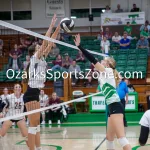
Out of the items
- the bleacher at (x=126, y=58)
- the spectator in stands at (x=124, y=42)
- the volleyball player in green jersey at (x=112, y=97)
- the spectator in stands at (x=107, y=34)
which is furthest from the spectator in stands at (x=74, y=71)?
the volleyball player in green jersey at (x=112, y=97)

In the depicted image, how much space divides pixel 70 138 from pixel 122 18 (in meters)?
12.0

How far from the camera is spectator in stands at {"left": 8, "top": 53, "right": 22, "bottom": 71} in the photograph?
1462cm

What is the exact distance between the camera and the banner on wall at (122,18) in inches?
839

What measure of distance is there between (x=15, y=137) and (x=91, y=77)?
535 centimetres

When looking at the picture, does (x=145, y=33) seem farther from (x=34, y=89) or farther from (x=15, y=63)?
(x=34, y=89)

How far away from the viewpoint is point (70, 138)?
10.7 meters

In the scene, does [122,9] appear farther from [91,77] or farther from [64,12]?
[91,77]

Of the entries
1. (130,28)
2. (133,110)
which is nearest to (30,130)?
(133,110)

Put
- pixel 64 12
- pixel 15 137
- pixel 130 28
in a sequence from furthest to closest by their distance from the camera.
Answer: pixel 64 12 < pixel 130 28 < pixel 15 137

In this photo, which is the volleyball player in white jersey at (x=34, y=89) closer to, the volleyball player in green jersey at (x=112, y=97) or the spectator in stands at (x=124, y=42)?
the volleyball player in green jersey at (x=112, y=97)

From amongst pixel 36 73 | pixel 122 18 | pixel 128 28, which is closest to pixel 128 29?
pixel 128 28

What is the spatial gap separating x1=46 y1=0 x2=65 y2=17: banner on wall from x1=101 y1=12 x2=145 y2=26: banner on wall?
2797mm

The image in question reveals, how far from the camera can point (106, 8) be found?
2241 cm

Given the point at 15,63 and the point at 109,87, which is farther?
the point at 15,63
